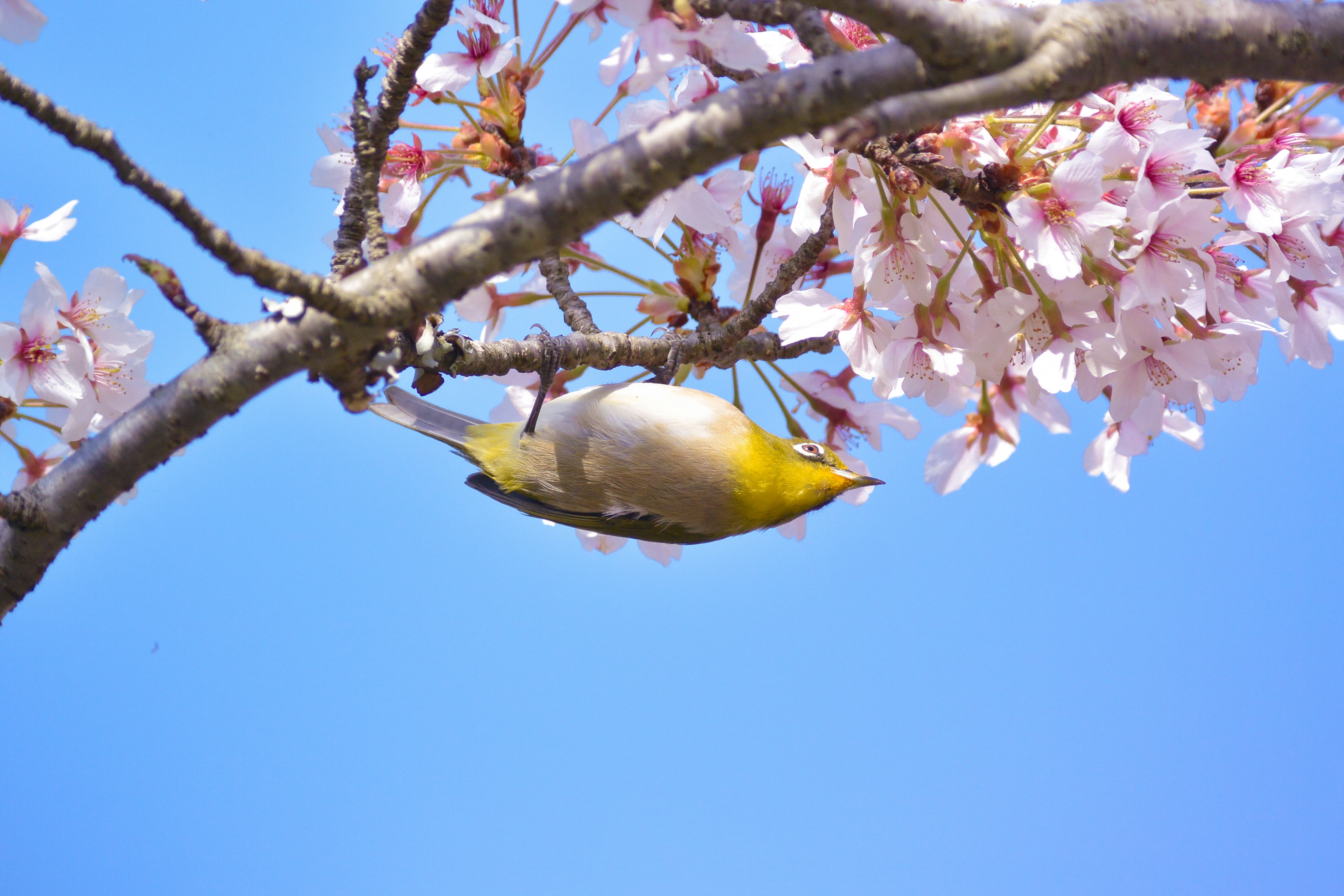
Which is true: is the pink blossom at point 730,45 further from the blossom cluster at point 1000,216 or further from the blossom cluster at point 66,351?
the blossom cluster at point 66,351

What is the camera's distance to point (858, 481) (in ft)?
7.18

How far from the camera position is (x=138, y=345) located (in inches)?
73.5

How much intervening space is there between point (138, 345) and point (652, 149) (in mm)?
1423

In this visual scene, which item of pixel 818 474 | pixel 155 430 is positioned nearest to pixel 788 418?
pixel 818 474

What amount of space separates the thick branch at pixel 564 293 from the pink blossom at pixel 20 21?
111 centimetres

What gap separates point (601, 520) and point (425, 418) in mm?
508

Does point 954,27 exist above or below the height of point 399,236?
below

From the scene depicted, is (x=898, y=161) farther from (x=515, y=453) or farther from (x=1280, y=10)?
(x=515, y=453)

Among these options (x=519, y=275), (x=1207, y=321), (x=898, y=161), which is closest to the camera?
(x=898, y=161)

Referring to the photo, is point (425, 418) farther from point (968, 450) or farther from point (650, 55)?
point (968, 450)

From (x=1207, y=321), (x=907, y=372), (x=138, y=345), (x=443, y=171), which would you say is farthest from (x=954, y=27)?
(x=138, y=345)

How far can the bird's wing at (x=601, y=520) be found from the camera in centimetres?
212

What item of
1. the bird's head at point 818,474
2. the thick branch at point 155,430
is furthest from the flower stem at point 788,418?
the thick branch at point 155,430

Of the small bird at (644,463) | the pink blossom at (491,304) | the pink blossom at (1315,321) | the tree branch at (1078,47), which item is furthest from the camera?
the pink blossom at (491,304)
